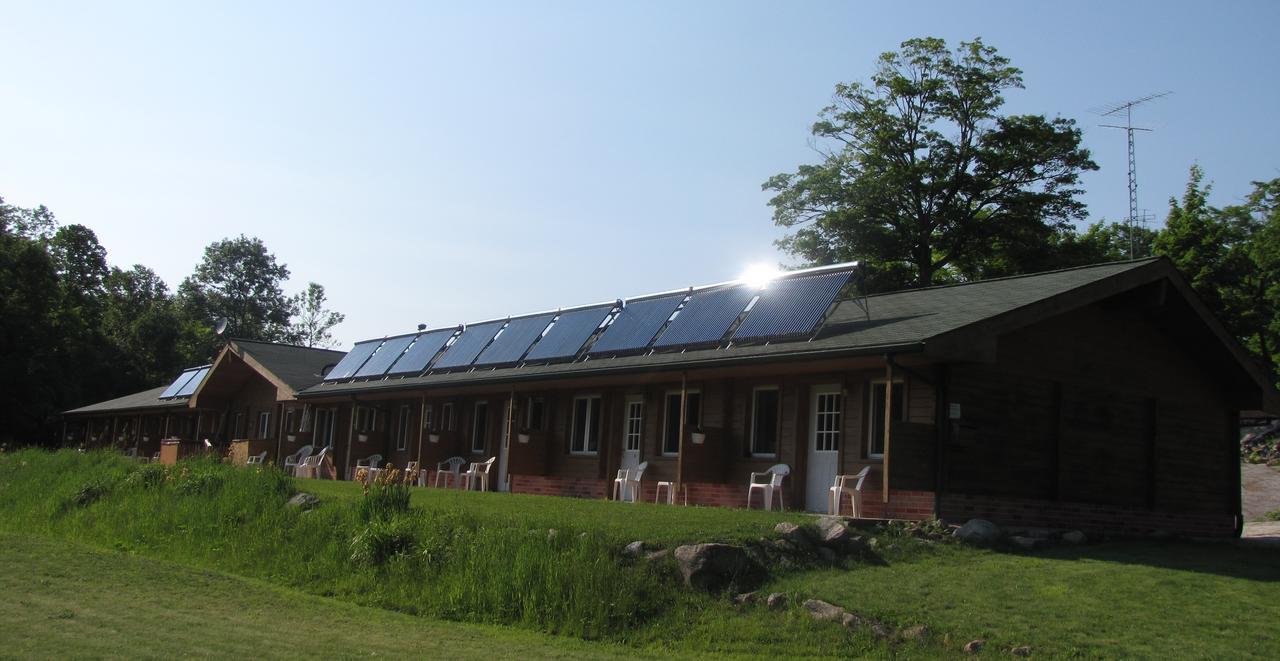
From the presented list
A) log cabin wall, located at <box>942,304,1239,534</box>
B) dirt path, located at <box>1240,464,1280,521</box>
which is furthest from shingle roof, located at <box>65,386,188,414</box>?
dirt path, located at <box>1240,464,1280,521</box>

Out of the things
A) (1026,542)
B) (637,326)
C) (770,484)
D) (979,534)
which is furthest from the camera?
(637,326)

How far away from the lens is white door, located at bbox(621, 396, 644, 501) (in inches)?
847

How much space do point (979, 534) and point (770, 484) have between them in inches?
171

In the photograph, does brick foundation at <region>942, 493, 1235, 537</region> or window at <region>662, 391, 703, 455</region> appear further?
window at <region>662, 391, 703, 455</region>

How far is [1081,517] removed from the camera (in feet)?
57.2

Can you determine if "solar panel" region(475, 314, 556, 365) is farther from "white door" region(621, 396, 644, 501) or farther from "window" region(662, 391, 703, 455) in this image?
"window" region(662, 391, 703, 455)

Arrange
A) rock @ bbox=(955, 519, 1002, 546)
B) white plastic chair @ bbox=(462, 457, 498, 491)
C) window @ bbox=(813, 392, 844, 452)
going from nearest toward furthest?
rock @ bbox=(955, 519, 1002, 546) → window @ bbox=(813, 392, 844, 452) → white plastic chair @ bbox=(462, 457, 498, 491)

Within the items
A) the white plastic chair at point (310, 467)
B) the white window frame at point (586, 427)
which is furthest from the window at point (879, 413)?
the white plastic chair at point (310, 467)

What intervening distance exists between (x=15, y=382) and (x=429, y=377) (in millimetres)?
32608

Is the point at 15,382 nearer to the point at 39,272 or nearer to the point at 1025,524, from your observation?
the point at 39,272

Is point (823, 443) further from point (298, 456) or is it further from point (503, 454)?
point (298, 456)

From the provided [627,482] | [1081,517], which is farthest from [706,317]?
[1081,517]

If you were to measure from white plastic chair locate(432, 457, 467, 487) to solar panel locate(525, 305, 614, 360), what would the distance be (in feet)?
10.8

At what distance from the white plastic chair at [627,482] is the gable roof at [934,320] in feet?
6.66
